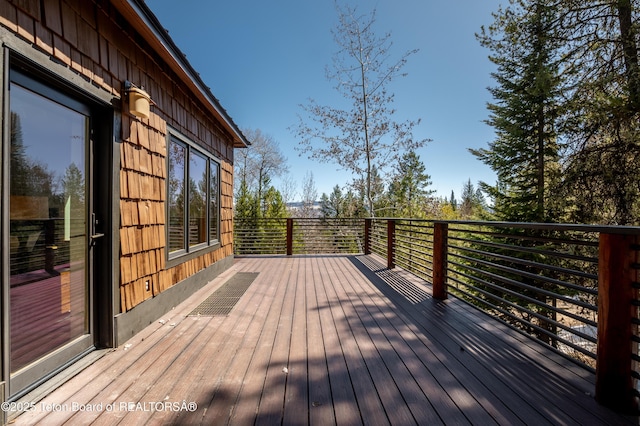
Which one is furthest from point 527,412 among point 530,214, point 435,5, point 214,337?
point 435,5

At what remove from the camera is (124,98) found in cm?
227

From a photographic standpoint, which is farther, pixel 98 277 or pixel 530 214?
pixel 530 214

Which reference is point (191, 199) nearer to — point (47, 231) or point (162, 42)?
point (162, 42)

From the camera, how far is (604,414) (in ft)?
4.44

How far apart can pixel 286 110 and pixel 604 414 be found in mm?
10574

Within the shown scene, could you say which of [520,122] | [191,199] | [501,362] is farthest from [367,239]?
[520,122]

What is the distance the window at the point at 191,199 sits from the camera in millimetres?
3207

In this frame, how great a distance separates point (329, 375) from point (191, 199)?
2921 millimetres

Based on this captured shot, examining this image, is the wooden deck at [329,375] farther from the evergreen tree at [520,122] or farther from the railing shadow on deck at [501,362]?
the evergreen tree at [520,122]

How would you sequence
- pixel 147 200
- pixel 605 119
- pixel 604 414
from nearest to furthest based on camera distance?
pixel 604 414
pixel 147 200
pixel 605 119

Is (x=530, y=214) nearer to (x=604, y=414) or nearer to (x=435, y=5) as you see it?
(x=435, y=5)

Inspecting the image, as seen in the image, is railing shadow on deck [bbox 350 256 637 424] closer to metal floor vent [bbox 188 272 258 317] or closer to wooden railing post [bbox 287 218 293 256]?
metal floor vent [bbox 188 272 258 317]

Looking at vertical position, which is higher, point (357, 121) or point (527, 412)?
point (357, 121)

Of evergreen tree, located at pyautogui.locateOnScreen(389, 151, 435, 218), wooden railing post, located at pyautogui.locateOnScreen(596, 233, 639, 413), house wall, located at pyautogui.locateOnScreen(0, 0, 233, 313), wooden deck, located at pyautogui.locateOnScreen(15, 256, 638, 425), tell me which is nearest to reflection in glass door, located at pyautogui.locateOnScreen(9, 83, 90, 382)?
house wall, located at pyautogui.locateOnScreen(0, 0, 233, 313)
